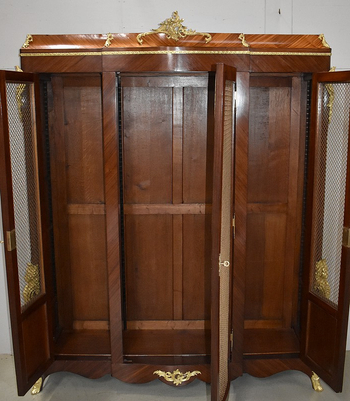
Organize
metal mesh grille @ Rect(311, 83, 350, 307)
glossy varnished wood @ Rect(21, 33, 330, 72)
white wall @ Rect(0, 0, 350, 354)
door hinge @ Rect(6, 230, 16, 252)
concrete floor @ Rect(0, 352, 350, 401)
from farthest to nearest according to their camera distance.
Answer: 1. white wall @ Rect(0, 0, 350, 354)
2. concrete floor @ Rect(0, 352, 350, 401)
3. metal mesh grille @ Rect(311, 83, 350, 307)
4. glossy varnished wood @ Rect(21, 33, 330, 72)
5. door hinge @ Rect(6, 230, 16, 252)

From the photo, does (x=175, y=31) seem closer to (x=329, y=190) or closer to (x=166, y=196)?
(x=166, y=196)

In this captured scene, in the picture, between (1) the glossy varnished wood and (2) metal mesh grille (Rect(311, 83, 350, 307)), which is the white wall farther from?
(2) metal mesh grille (Rect(311, 83, 350, 307))

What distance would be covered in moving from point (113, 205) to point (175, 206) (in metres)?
0.67

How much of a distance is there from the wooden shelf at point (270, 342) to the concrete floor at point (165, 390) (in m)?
0.26

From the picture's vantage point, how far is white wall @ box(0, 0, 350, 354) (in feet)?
11.0

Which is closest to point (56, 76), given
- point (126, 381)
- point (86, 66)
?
point (86, 66)

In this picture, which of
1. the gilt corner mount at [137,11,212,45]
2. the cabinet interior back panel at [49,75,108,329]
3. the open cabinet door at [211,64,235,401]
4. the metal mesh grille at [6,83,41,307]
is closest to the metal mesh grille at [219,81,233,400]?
the open cabinet door at [211,64,235,401]

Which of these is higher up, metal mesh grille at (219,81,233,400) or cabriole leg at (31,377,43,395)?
metal mesh grille at (219,81,233,400)

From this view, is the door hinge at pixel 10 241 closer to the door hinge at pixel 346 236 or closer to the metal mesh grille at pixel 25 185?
the metal mesh grille at pixel 25 185

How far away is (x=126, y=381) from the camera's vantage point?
10.6 ft

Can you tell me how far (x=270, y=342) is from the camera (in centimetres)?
346

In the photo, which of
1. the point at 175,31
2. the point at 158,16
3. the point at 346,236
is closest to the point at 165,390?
the point at 346,236

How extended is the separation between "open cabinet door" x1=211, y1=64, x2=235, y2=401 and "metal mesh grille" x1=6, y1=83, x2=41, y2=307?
128 cm

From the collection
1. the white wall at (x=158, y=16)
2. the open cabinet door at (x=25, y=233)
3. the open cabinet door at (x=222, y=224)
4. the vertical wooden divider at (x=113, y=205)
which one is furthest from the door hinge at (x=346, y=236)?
the open cabinet door at (x=25, y=233)
